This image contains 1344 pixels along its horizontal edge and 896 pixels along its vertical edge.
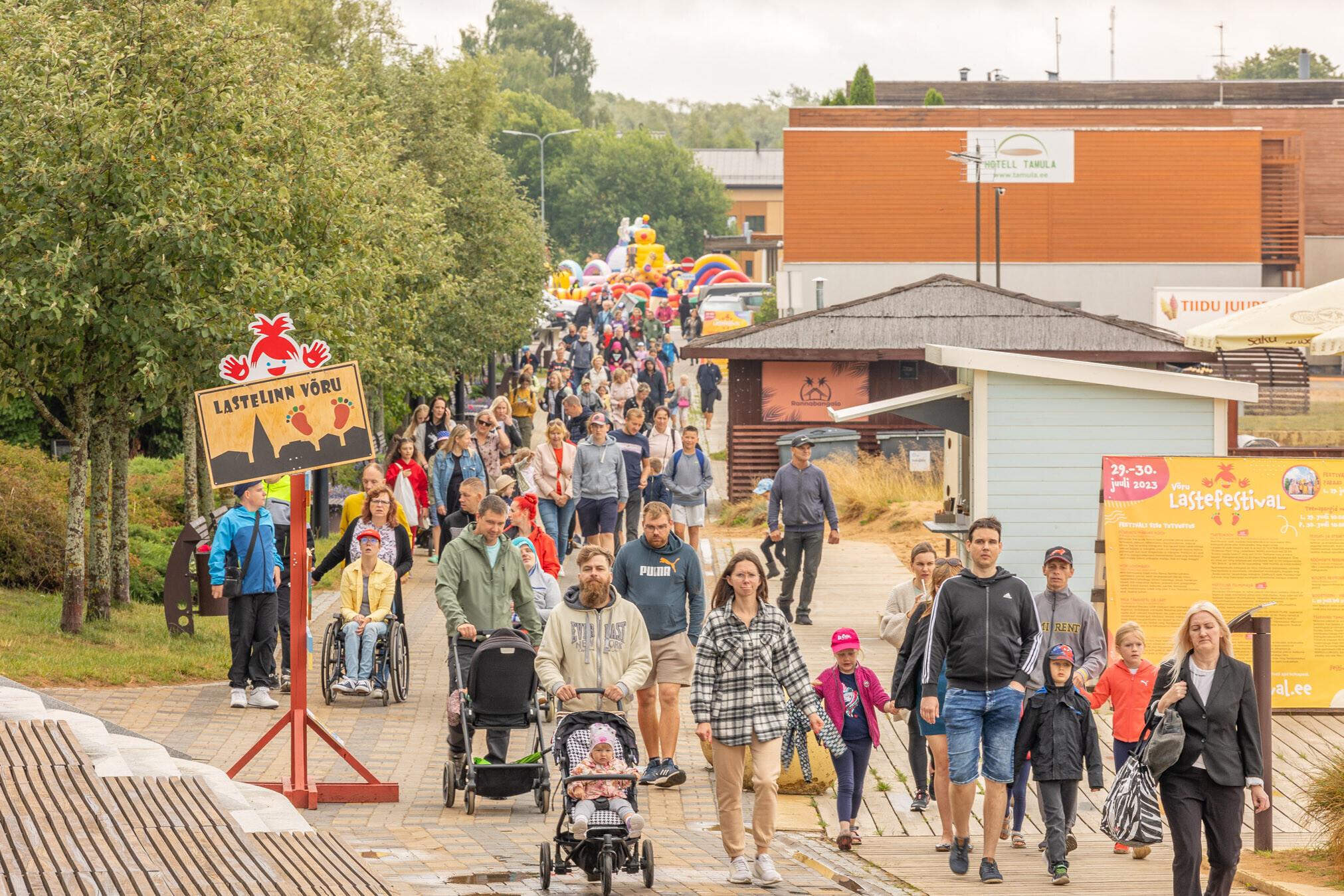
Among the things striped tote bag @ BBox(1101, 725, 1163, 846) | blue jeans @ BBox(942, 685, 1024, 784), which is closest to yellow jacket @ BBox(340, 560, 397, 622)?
blue jeans @ BBox(942, 685, 1024, 784)

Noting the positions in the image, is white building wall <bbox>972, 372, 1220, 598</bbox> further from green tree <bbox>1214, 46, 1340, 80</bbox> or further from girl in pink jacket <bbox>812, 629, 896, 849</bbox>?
green tree <bbox>1214, 46, 1340, 80</bbox>

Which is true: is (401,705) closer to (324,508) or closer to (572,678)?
(572,678)

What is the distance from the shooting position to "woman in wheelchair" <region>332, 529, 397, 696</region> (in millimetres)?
12742

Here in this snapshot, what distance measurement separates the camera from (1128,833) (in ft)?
25.8

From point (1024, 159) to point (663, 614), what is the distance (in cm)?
4367

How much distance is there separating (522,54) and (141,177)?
426ft

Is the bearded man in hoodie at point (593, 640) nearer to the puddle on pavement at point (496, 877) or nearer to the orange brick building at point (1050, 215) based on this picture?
the puddle on pavement at point (496, 877)

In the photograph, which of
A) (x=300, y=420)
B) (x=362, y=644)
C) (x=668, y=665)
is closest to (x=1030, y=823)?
(x=668, y=665)

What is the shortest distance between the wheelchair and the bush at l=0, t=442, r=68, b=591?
4.59 m

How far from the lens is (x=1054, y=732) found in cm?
902

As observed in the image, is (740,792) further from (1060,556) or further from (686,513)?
(686,513)

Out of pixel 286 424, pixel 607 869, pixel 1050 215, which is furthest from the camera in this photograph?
pixel 1050 215

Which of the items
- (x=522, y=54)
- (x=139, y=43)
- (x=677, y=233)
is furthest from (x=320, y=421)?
(x=522, y=54)

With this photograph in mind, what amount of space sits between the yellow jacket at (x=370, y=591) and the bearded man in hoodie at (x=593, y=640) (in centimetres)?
393
